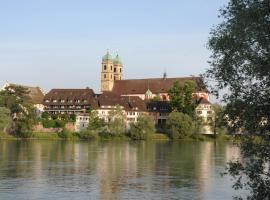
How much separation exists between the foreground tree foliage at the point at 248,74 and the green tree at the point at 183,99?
106m

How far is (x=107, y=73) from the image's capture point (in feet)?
579

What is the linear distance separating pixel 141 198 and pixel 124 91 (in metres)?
132

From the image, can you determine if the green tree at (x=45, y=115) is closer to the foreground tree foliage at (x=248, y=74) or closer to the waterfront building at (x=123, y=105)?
the waterfront building at (x=123, y=105)

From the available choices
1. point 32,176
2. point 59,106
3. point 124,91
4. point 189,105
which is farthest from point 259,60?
point 124,91

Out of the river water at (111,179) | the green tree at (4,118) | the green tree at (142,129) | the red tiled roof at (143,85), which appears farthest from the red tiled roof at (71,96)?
the river water at (111,179)

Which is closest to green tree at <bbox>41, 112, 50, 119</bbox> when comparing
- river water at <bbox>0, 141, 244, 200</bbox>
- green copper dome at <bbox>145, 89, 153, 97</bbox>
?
green copper dome at <bbox>145, 89, 153, 97</bbox>

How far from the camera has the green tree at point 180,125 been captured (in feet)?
379

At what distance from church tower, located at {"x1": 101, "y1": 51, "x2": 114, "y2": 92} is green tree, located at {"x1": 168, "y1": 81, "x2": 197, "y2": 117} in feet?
158

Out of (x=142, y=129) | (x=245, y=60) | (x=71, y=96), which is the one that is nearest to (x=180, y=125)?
(x=142, y=129)

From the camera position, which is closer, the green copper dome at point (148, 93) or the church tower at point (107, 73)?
the green copper dome at point (148, 93)

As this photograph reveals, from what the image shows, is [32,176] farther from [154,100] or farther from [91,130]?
[154,100]

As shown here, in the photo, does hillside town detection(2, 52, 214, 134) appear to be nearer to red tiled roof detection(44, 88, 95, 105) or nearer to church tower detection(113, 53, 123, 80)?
red tiled roof detection(44, 88, 95, 105)

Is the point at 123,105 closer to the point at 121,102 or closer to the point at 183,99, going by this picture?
the point at 121,102

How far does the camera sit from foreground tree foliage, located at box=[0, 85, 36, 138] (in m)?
111
